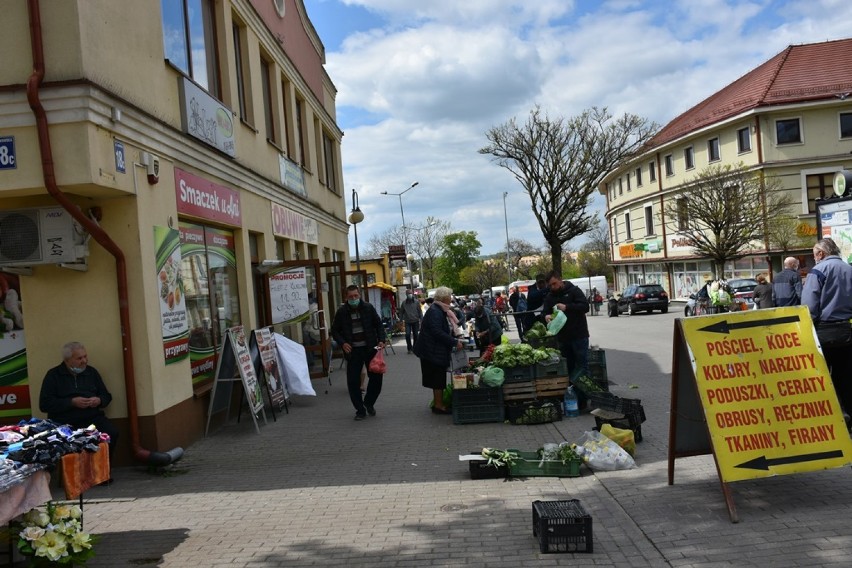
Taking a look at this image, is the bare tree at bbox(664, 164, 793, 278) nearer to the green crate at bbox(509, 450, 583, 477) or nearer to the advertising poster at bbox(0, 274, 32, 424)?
the green crate at bbox(509, 450, 583, 477)

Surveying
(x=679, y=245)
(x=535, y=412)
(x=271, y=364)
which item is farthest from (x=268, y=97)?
(x=679, y=245)

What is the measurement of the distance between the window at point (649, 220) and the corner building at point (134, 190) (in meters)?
41.4

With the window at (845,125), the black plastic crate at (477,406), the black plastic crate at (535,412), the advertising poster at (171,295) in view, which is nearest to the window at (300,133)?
the advertising poster at (171,295)

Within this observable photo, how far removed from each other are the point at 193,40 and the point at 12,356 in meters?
4.89

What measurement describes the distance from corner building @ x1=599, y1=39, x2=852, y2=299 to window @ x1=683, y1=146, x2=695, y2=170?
60mm

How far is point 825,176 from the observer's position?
1433 inches

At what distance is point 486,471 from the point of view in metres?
6.44

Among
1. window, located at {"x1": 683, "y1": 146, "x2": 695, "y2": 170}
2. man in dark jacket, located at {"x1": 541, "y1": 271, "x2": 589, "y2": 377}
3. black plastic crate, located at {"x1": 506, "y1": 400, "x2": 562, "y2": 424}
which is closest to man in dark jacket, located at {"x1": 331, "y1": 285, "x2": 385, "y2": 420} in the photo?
black plastic crate, located at {"x1": 506, "y1": 400, "x2": 562, "y2": 424}

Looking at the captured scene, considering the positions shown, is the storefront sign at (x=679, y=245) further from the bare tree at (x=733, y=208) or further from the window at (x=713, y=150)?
the bare tree at (x=733, y=208)

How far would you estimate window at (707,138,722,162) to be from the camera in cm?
4050

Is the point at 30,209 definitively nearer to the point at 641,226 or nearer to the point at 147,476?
the point at 147,476

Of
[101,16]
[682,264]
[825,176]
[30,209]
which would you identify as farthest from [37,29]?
[682,264]

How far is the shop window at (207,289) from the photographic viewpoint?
29.9 ft

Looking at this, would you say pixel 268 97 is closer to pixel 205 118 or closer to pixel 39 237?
pixel 205 118
